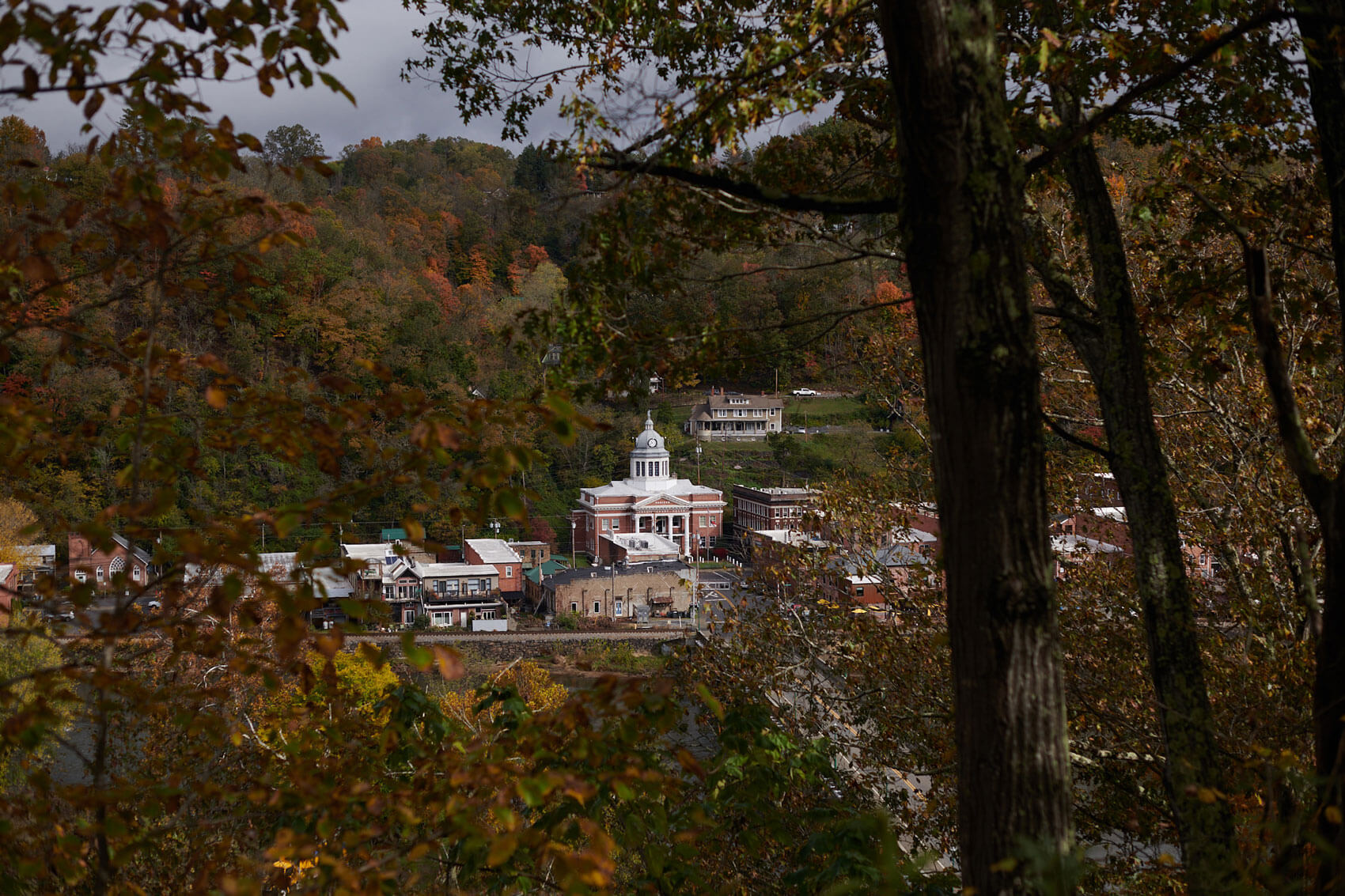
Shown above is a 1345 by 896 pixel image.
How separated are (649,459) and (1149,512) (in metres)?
29.2

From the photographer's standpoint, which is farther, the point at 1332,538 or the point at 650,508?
the point at 650,508

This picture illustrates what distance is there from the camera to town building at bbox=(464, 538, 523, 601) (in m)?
25.8

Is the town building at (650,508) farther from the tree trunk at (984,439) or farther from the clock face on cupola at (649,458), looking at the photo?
the tree trunk at (984,439)

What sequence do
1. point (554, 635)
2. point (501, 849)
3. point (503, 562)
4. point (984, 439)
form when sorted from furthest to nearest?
1. point (503, 562)
2. point (554, 635)
3. point (984, 439)
4. point (501, 849)

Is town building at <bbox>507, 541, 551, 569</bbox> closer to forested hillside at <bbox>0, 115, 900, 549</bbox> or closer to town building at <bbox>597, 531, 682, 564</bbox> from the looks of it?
forested hillside at <bbox>0, 115, 900, 549</bbox>

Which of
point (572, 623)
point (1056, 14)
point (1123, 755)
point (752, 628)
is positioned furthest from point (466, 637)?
point (1056, 14)

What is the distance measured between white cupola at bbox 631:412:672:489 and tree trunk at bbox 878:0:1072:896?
2995 centimetres

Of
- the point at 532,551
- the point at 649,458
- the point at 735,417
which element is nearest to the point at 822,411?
the point at 735,417

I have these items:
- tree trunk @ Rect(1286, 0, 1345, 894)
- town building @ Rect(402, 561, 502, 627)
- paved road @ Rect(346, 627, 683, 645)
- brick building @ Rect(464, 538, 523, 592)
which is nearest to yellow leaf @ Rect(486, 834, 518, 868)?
tree trunk @ Rect(1286, 0, 1345, 894)

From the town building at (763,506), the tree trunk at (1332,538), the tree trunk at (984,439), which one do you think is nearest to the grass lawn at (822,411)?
the town building at (763,506)

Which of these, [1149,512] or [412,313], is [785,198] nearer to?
[1149,512]

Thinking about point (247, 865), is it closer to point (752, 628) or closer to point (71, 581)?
point (71, 581)

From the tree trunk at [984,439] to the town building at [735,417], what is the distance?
116 ft

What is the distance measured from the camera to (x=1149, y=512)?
2.63m
